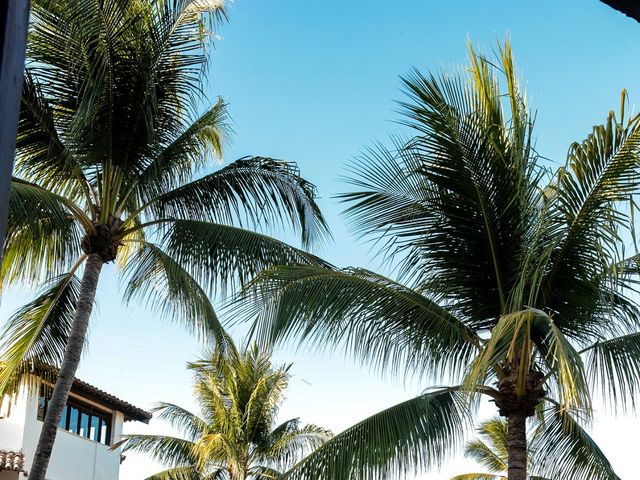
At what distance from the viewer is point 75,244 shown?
38.1ft

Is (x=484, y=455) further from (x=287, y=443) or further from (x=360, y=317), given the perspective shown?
(x=360, y=317)

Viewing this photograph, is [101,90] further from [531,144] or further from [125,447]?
[125,447]

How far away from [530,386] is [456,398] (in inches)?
31.9

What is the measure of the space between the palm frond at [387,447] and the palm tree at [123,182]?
262cm

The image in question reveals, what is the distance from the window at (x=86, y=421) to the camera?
69.6 feet

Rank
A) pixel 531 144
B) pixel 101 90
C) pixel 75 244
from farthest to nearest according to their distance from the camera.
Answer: pixel 75 244, pixel 101 90, pixel 531 144

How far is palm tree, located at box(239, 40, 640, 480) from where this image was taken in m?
8.52

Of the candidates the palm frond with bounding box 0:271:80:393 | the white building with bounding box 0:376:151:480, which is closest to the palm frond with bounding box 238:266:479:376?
the palm frond with bounding box 0:271:80:393

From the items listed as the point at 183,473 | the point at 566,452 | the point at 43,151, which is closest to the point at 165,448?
the point at 183,473

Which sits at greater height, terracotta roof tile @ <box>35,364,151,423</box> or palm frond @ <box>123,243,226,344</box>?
terracotta roof tile @ <box>35,364,151,423</box>

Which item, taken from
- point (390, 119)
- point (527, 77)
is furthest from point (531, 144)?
point (390, 119)

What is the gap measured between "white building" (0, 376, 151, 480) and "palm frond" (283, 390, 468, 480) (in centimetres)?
1037

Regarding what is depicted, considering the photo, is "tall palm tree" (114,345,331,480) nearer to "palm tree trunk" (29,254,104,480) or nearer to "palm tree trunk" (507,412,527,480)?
"palm tree trunk" (29,254,104,480)

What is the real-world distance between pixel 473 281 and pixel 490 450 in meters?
19.5
